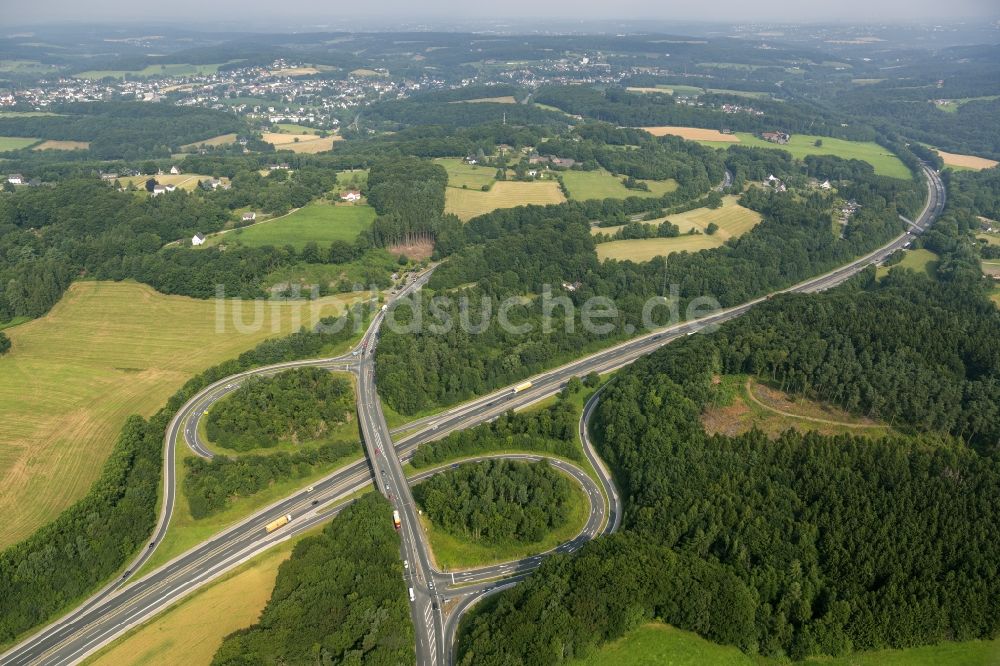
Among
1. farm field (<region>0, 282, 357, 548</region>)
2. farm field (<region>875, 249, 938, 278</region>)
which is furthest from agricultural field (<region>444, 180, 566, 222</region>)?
farm field (<region>875, 249, 938, 278</region>)

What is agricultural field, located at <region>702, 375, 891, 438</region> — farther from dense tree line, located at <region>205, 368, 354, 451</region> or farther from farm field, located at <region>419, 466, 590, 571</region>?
dense tree line, located at <region>205, 368, 354, 451</region>

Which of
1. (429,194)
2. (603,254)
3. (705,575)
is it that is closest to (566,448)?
(705,575)

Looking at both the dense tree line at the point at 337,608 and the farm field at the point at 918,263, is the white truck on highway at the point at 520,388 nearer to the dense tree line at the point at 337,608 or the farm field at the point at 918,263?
the dense tree line at the point at 337,608

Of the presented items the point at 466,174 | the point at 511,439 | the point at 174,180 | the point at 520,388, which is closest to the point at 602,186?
the point at 466,174

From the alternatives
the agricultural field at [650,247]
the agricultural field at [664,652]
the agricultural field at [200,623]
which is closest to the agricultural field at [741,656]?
the agricultural field at [664,652]

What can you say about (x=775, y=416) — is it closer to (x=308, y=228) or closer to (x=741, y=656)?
(x=741, y=656)

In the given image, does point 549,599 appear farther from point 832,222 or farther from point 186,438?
point 832,222

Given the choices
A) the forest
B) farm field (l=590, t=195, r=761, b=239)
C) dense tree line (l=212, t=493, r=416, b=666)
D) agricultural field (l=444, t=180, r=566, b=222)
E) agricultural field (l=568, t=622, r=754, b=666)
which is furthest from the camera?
agricultural field (l=444, t=180, r=566, b=222)
